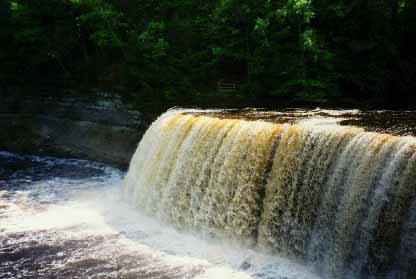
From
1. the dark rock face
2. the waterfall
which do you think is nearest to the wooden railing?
the dark rock face

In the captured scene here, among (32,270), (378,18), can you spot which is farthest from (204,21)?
(32,270)

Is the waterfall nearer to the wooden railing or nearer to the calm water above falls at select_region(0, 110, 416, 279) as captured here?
the calm water above falls at select_region(0, 110, 416, 279)

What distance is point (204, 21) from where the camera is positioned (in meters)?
23.0

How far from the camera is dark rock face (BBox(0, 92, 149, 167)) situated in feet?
59.6

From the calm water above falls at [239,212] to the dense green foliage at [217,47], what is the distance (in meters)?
5.56

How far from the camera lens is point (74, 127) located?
19.9 m

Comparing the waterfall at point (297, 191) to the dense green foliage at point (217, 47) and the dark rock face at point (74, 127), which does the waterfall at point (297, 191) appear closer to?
the dark rock face at point (74, 127)

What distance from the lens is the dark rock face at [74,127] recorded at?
1818 cm

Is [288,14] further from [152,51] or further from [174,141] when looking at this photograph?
[174,141]

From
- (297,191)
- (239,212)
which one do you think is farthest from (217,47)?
(297,191)

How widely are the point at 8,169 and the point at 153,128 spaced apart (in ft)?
24.3

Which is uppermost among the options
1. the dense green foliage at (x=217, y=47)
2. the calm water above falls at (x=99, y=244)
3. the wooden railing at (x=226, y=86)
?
the dense green foliage at (x=217, y=47)

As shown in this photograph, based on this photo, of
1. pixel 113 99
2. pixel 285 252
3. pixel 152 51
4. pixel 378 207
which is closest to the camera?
pixel 378 207

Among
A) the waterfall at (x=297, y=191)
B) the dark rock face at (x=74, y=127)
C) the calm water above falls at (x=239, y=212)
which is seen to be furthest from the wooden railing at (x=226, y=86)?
the waterfall at (x=297, y=191)
